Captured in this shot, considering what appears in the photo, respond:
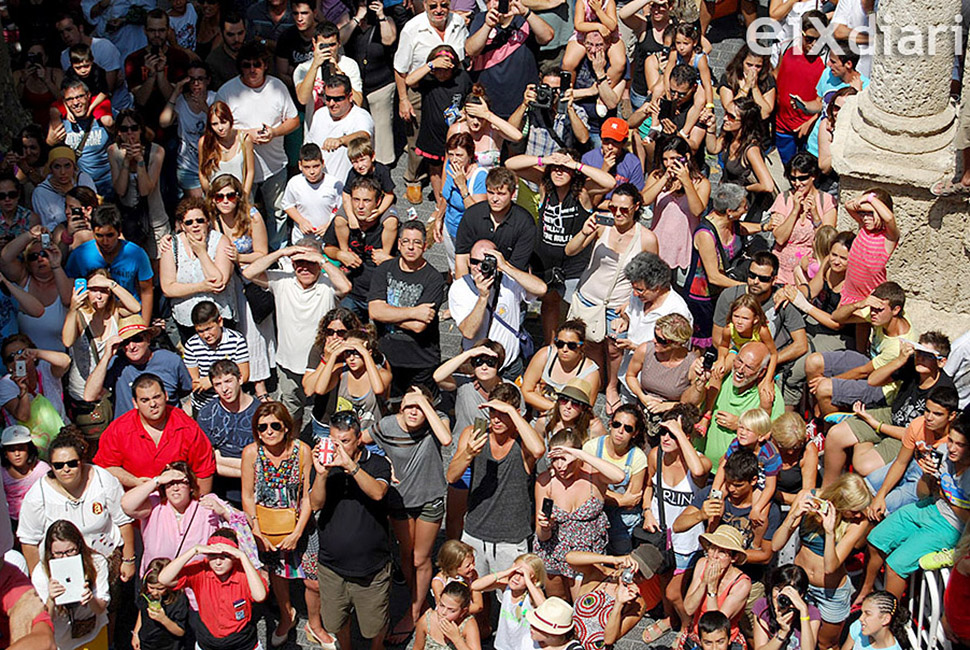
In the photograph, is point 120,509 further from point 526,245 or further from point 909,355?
point 909,355

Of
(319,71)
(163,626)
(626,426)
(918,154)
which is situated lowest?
(163,626)

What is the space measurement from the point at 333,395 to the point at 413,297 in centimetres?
100

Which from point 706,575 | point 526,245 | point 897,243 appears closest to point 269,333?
point 526,245

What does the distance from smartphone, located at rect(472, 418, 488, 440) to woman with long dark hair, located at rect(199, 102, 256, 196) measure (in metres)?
3.49

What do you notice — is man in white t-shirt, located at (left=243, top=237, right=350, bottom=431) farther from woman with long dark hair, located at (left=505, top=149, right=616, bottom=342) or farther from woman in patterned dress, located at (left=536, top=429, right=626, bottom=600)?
woman in patterned dress, located at (left=536, top=429, right=626, bottom=600)

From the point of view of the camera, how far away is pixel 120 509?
8086 mm

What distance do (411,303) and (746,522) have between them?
2.77m

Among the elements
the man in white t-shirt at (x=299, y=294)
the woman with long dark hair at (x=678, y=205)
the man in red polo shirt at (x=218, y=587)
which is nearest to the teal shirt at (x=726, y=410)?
the woman with long dark hair at (x=678, y=205)

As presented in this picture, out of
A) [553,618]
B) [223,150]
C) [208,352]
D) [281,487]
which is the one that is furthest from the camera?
[223,150]

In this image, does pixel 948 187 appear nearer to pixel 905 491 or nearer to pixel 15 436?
pixel 905 491

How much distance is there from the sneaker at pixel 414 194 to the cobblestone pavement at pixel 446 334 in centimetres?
5

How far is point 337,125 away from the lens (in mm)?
11305

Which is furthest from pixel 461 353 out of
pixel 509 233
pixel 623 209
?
pixel 623 209

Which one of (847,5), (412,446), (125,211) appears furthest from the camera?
(847,5)
